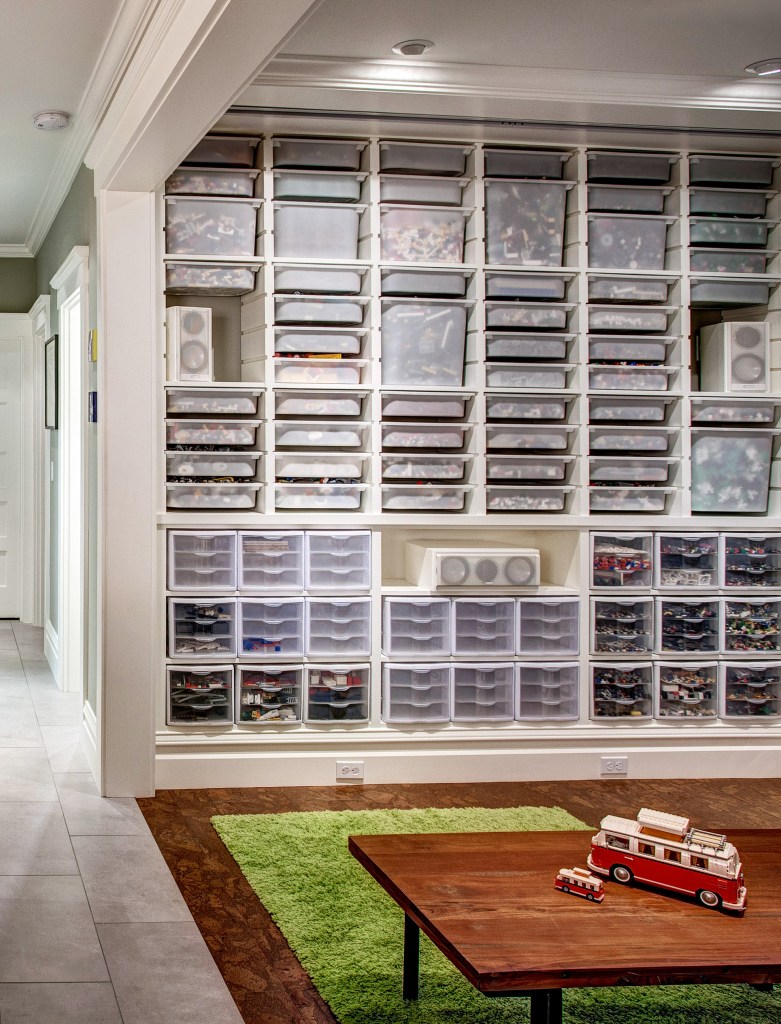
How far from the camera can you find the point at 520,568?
175 inches

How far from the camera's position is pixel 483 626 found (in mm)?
4477

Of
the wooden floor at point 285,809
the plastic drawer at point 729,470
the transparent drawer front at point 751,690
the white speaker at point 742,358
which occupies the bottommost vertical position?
the wooden floor at point 285,809

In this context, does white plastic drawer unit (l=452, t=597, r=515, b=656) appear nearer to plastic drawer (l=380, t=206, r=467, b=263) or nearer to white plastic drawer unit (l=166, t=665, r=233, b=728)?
white plastic drawer unit (l=166, t=665, r=233, b=728)

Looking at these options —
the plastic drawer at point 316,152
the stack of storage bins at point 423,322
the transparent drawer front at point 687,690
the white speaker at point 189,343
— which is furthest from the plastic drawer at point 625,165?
the transparent drawer front at point 687,690

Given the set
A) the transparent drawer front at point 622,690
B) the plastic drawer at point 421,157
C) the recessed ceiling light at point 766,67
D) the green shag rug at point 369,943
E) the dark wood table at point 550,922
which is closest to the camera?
the dark wood table at point 550,922

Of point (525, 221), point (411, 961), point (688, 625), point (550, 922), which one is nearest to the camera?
point (550, 922)

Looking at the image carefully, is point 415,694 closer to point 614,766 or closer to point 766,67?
point 614,766

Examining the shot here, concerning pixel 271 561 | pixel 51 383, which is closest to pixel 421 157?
pixel 271 561

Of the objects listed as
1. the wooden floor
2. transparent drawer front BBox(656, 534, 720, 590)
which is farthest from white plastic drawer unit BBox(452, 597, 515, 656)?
transparent drawer front BBox(656, 534, 720, 590)

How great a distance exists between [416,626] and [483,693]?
0.39 m

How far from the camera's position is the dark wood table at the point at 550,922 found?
191 cm

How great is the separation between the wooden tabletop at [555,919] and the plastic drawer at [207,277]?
2.39 metres

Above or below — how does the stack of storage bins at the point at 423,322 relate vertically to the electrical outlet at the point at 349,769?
above

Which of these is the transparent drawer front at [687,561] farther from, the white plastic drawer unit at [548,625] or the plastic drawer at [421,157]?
the plastic drawer at [421,157]
